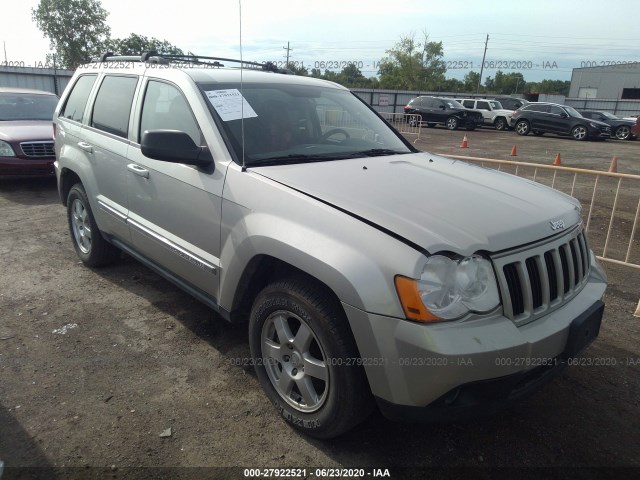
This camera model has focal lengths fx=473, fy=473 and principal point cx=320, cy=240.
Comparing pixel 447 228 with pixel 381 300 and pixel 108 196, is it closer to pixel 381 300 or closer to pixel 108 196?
pixel 381 300

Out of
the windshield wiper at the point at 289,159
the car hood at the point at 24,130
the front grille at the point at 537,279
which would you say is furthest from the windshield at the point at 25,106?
the front grille at the point at 537,279

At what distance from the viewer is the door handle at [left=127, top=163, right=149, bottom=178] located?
3.37 m

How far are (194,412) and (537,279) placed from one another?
1985mm

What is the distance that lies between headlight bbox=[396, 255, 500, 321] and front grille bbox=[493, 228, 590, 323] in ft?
0.24

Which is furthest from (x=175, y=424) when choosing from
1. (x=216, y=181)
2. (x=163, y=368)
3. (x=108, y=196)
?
(x=108, y=196)

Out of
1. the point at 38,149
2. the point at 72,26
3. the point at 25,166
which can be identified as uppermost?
the point at 72,26

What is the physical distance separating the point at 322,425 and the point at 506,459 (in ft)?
3.14

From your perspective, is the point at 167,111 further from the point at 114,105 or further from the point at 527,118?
the point at 527,118

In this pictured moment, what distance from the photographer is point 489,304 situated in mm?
2049

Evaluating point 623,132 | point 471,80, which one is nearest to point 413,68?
point 471,80

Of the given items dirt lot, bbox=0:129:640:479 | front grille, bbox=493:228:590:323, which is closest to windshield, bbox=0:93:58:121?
dirt lot, bbox=0:129:640:479

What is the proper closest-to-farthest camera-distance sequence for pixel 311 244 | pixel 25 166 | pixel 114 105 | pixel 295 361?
1. pixel 311 244
2. pixel 295 361
3. pixel 114 105
4. pixel 25 166

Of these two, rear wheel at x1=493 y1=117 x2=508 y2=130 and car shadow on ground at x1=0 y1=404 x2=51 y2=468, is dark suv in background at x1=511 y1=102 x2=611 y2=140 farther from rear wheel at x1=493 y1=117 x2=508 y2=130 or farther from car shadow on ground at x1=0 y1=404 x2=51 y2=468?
car shadow on ground at x1=0 y1=404 x2=51 y2=468

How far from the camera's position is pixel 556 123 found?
883 inches
